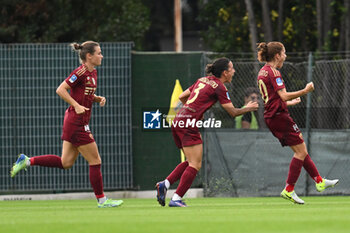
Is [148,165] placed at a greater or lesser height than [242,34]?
lesser

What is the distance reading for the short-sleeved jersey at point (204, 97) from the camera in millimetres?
10227

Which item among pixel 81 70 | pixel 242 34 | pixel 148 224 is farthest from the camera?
pixel 242 34

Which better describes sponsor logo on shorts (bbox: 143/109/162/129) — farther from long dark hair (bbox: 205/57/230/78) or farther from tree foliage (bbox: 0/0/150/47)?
tree foliage (bbox: 0/0/150/47)

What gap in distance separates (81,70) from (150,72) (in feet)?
15.5

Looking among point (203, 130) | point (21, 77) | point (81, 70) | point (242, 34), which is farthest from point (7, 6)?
point (81, 70)

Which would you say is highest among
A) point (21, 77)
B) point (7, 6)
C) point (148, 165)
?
point (7, 6)

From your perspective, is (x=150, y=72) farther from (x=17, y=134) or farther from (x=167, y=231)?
(x=167, y=231)

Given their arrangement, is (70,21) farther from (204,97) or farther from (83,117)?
(204,97)

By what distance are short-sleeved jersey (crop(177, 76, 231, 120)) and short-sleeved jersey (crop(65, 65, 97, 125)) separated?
129 cm

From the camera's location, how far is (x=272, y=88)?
10797mm

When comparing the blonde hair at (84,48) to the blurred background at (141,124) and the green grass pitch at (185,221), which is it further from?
the blurred background at (141,124)

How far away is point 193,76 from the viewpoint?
1521cm

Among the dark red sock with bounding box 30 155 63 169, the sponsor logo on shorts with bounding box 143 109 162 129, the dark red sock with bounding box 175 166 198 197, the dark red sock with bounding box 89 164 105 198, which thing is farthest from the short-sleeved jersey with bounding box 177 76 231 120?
the sponsor logo on shorts with bounding box 143 109 162 129

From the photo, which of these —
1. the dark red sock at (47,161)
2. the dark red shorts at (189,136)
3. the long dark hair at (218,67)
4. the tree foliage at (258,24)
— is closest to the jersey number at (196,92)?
the long dark hair at (218,67)
